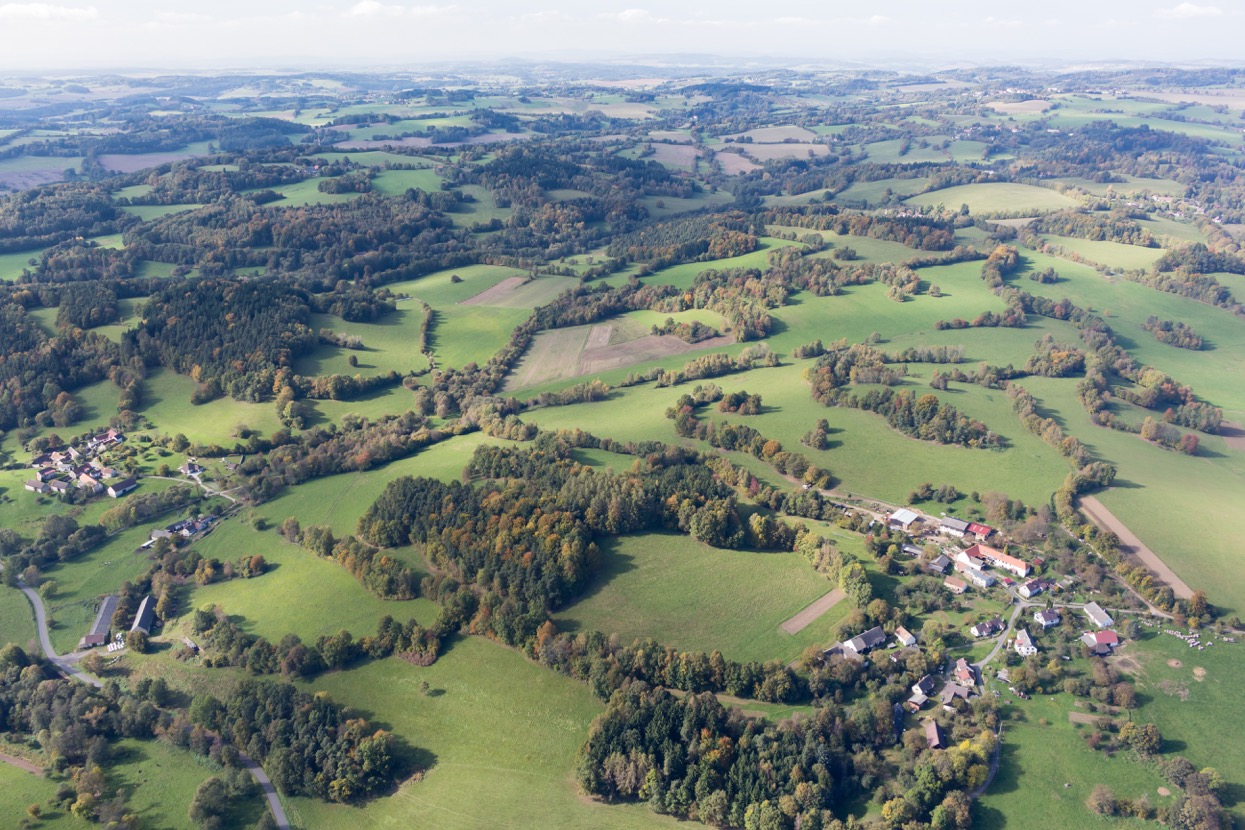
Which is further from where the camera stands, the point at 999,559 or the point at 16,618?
the point at 999,559

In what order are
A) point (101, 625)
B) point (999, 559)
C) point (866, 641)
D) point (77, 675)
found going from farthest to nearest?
point (999, 559), point (101, 625), point (77, 675), point (866, 641)

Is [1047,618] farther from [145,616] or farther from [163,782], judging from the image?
[145,616]

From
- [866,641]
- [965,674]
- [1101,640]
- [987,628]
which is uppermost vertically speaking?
[1101,640]

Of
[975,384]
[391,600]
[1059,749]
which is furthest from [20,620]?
[975,384]

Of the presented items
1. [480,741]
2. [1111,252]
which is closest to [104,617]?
[480,741]

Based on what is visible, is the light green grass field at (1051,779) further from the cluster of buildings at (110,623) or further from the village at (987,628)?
the cluster of buildings at (110,623)

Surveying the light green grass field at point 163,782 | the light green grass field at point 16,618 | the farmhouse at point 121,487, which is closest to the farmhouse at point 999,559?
the light green grass field at point 163,782

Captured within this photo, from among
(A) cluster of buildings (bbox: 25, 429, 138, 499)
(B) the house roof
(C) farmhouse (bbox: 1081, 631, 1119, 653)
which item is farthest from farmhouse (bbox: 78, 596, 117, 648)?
(C) farmhouse (bbox: 1081, 631, 1119, 653)
